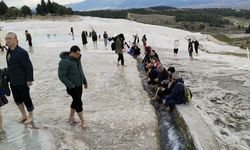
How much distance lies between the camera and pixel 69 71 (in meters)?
8.80

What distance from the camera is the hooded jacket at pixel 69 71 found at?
8.71 meters

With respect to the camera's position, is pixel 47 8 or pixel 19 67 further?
pixel 47 8

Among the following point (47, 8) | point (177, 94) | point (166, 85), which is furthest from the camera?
point (47, 8)

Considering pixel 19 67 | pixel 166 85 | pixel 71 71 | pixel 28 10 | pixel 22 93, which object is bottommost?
pixel 28 10

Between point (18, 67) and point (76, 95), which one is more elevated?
point (18, 67)

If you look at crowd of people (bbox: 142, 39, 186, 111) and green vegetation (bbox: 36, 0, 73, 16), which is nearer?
crowd of people (bbox: 142, 39, 186, 111)

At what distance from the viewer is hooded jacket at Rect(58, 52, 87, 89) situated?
8.71 meters

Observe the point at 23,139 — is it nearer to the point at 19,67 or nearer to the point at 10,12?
the point at 19,67

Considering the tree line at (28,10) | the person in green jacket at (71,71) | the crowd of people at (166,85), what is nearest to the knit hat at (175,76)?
the crowd of people at (166,85)

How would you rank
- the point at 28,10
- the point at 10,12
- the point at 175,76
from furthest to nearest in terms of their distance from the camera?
the point at 28,10, the point at 10,12, the point at 175,76

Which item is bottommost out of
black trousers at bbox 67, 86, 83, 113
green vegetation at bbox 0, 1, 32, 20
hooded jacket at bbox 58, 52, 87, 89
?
green vegetation at bbox 0, 1, 32, 20

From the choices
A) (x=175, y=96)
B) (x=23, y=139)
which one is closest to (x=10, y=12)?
(x=175, y=96)

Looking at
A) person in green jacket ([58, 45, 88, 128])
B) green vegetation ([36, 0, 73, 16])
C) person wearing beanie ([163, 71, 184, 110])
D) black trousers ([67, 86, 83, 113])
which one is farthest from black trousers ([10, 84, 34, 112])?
green vegetation ([36, 0, 73, 16])

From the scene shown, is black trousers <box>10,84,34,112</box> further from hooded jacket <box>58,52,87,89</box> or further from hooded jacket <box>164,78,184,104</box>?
hooded jacket <box>164,78,184,104</box>
